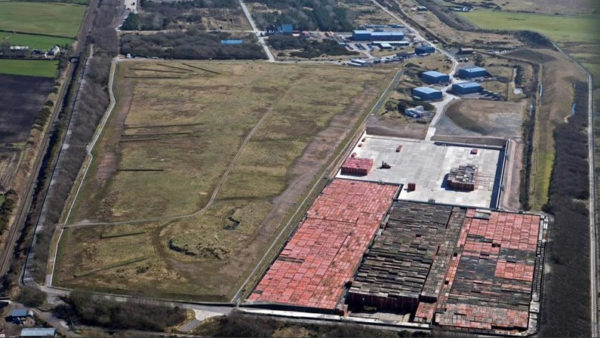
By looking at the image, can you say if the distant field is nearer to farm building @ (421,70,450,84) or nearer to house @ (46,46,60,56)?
house @ (46,46,60,56)

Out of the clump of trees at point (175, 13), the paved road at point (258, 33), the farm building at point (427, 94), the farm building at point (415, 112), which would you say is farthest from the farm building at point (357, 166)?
the clump of trees at point (175, 13)

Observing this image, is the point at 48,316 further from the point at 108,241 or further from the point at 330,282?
→ the point at 330,282

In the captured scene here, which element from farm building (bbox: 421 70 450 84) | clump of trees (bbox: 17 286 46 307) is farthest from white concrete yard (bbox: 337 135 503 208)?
clump of trees (bbox: 17 286 46 307)

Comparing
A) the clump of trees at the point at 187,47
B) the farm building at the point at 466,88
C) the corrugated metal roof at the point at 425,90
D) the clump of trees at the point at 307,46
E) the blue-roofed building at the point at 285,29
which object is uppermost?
the corrugated metal roof at the point at 425,90

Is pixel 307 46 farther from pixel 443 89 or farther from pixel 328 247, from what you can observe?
pixel 328 247

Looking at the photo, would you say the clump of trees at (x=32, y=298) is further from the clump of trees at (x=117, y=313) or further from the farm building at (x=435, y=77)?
the farm building at (x=435, y=77)

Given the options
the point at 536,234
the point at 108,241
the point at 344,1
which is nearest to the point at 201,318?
the point at 108,241
